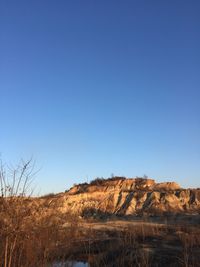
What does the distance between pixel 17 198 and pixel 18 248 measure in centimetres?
182

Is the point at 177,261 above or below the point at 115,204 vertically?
below

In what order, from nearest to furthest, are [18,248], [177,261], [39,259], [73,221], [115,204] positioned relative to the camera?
[18,248]
[39,259]
[73,221]
[177,261]
[115,204]

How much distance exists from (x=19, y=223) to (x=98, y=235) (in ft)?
56.4

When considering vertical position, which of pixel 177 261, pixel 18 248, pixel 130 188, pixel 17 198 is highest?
pixel 130 188

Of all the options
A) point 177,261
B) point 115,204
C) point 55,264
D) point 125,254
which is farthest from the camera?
point 115,204

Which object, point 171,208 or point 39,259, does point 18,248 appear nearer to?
point 39,259

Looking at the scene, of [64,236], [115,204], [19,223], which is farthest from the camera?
[115,204]

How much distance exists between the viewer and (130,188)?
172 ft

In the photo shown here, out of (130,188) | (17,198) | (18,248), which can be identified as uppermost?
(130,188)

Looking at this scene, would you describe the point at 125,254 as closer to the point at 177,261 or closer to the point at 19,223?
the point at 177,261

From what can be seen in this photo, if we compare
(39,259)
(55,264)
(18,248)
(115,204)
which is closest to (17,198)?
(18,248)

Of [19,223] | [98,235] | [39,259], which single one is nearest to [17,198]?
[19,223]

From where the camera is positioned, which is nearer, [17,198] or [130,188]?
[17,198]

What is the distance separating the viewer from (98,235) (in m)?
24.3
